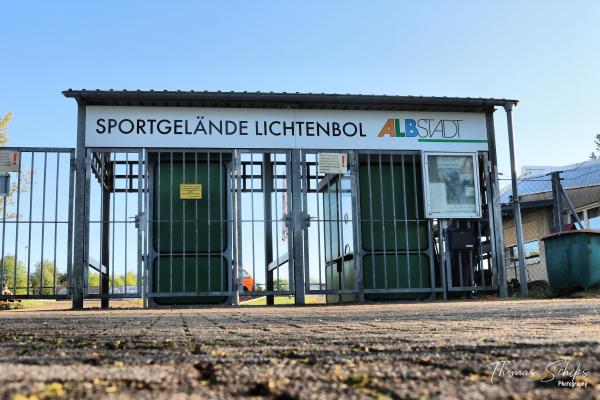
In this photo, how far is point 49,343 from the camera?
3512 millimetres

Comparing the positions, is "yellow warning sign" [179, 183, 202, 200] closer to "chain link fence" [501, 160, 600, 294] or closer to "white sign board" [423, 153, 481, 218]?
"white sign board" [423, 153, 481, 218]

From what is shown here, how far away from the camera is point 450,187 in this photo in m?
13.2

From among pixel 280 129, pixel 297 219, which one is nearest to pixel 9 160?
pixel 280 129

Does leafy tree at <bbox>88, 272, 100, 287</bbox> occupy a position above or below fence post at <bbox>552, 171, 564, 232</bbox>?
below

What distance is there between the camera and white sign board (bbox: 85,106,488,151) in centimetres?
1247

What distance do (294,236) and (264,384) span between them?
34.5 feet

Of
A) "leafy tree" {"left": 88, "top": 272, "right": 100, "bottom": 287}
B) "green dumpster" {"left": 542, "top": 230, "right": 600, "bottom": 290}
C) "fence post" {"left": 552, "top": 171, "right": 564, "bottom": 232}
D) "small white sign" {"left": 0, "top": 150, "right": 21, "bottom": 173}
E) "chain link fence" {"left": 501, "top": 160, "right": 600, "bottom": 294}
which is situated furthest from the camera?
"chain link fence" {"left": 501, "top": 160, "right": 600, "bottom": 294}

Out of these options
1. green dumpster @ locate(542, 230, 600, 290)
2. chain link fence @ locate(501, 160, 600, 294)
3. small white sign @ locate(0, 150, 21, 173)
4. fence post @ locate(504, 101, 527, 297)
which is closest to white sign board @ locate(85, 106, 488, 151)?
fence post @ locate(504, 101, 527, 297)

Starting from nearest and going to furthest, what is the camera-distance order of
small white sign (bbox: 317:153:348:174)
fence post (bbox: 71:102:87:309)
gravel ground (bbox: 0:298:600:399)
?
gravel ground (bbox: 0:298:600:399) < fence post (bbox: 71:102:87:309) < small white sign (bbox: 317:153:348:174)

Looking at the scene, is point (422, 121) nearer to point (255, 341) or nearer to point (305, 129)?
point (305, 129)

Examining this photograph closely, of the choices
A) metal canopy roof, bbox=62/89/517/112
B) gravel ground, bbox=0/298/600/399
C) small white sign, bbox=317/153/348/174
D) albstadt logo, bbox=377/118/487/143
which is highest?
metal canopy roof, bbox=62/89/517/112

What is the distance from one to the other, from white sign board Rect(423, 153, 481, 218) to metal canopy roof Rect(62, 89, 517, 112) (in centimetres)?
106

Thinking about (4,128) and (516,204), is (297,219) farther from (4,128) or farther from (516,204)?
(4,128)

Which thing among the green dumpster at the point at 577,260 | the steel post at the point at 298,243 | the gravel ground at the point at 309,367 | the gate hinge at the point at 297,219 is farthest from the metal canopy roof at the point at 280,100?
the gravel ground at the point at 309,367
